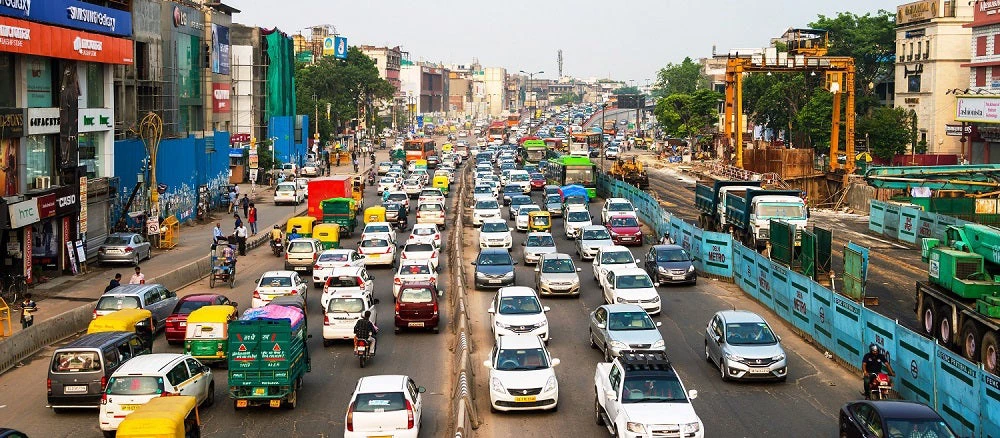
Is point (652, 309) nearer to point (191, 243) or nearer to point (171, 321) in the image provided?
point (171, 321)

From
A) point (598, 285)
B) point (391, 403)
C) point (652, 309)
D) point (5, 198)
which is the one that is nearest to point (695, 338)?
point (652, 309)

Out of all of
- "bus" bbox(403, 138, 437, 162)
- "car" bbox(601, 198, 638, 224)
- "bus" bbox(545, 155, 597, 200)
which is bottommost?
"car" bbox(601, 198, 638, 224)

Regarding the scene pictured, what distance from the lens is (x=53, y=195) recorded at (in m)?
41.5

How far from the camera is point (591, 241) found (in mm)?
46125

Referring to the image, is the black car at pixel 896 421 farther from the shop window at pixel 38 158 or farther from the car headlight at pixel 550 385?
the shop window at pixel 38 158

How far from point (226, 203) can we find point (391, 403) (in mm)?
53798

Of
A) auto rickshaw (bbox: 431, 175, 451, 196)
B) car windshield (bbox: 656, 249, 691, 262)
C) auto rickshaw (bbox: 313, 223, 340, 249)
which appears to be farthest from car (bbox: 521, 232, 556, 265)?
auto rickshaw (bbox: 431, 175, 451, 196)

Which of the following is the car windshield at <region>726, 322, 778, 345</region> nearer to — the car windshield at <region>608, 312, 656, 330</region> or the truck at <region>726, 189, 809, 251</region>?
the car windshield at <region>608, 312, 656, 330</region>

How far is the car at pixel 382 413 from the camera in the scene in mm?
19547

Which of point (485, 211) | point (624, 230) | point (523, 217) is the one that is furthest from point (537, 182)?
point (624, 230)

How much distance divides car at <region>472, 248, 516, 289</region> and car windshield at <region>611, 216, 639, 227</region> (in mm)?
12460

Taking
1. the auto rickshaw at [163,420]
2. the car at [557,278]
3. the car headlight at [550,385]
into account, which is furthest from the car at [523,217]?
the auto rickshaw at [163,420]

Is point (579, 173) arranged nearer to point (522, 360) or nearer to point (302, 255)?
point (302, 255)

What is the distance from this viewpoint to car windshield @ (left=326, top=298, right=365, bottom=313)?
2962 centimetres
